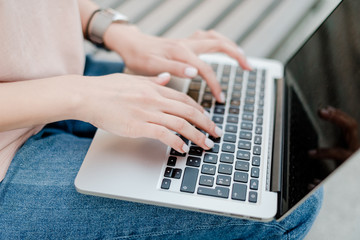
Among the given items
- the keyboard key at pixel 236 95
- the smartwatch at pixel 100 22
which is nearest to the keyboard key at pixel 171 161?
the keyboard key at pixel 236 95

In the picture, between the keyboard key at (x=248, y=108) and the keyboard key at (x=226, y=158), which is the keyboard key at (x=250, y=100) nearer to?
the keyboard key at (x=248, y=108)

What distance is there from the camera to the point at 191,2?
122 cm

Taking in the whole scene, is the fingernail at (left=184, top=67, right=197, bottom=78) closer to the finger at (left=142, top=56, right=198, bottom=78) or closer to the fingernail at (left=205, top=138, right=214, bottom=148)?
the finger at (left=142, top=56, right=198, bottom=78)

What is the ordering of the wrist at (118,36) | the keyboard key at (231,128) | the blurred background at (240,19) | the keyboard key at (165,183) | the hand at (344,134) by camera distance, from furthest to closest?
the blurred background at (240,19)
the wrist at (118,36)
the keyboard key at (231,128)
the keyboard key at (165,183)
the hand at (344,134)

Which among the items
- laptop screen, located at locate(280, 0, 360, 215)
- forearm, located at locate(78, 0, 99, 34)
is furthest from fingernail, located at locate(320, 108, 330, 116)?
forearm, located at locate(78, 0, 99, 34)

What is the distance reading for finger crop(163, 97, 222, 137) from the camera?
0.57 metres

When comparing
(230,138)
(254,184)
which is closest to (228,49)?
(230,138)

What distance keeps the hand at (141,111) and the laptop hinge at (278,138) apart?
120mm

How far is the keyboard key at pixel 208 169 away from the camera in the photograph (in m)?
Result: 0.56

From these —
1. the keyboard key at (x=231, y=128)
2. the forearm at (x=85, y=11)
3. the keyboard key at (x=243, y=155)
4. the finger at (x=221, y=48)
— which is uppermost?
the finger at (x=221, y=48)

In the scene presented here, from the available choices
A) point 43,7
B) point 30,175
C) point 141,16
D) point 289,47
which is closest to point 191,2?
point 141,16

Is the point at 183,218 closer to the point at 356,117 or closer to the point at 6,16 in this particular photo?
the point at 356,117

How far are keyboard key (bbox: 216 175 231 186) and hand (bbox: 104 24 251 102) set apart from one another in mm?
189

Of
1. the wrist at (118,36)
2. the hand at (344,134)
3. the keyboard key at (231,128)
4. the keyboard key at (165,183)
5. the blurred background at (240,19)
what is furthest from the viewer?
the blurred background at (240,19)
